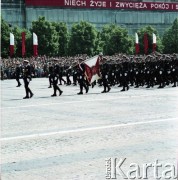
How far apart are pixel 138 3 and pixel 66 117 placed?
80.8 m

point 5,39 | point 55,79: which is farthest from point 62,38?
point 55,79

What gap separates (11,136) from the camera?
11266mm

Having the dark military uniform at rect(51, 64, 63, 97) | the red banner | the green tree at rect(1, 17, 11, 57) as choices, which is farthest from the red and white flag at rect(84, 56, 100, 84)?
the red banner

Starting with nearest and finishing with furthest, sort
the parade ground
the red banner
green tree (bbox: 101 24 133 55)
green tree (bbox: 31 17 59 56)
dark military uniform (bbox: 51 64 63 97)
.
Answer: the parade ground → dark military uniform (bbox: 51 64 63 97) → green tree (bbox: 31 17 59 56) → green tree (bbox: 101 24 133 55) → the red banner

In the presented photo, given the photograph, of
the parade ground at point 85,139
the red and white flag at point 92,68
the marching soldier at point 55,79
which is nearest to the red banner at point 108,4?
the marching soldier at point 55,79

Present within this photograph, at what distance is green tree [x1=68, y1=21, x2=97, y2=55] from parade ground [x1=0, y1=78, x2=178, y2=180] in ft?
172

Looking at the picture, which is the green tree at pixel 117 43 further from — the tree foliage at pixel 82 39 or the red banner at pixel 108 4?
the red banner at pixel 108 4

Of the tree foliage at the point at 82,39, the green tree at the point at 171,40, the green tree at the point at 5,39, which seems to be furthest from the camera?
the green tree at the point at 171,40

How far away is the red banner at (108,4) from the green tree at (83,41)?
1713 centimetres

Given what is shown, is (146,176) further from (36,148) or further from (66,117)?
(66,117)

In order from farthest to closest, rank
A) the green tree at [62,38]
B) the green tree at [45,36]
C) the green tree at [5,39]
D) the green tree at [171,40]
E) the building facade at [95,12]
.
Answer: the building facade at [95,12] < the green tree at [171,40] < the green tree at [62,38] < the green tree at [45,36] < the green tree at [5,39]

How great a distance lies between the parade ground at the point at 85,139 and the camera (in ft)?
25.7

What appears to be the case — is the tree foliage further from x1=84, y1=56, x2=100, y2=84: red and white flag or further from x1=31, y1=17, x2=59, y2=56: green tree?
x1=84, y1=56, x2=100, y2=84: red and white flag

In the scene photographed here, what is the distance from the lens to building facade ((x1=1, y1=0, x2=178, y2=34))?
3337 inches
